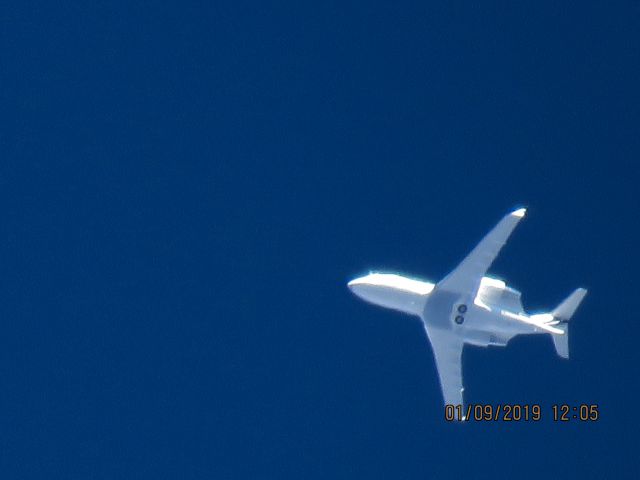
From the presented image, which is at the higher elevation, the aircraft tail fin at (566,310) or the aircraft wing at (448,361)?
the aircraft tail fin at (566,310)

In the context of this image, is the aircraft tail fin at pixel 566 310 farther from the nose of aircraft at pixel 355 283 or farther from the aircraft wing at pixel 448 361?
the nose of aircraft at pixel 355 283

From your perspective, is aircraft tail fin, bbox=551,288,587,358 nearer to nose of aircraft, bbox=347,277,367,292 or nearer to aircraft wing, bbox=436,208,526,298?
aircraft wing, bbox=436,208,526,298

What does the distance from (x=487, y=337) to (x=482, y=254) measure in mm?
8323

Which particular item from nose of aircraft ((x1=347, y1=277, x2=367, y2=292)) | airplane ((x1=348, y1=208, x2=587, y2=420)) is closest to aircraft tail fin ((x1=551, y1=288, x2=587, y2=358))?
airplane ((x1=348, y1=208, x2=587, y2=420))

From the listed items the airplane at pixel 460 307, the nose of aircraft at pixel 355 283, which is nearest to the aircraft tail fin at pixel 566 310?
the airplane at pixel 460 307

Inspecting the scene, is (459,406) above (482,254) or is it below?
below

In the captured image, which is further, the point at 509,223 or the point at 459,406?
the point at 459,406

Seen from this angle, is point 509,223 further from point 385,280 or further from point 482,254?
point 385,280

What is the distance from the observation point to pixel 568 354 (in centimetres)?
10981

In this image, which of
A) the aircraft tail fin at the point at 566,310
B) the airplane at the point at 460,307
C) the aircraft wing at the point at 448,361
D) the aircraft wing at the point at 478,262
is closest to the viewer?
the aircraft wing at the point at 478,262

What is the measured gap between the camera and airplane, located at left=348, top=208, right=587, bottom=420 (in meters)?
103

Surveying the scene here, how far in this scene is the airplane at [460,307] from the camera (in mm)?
102938

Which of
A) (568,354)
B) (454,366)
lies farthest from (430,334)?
(568,354)

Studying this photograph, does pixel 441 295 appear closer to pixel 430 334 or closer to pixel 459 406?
pixel 430 334
